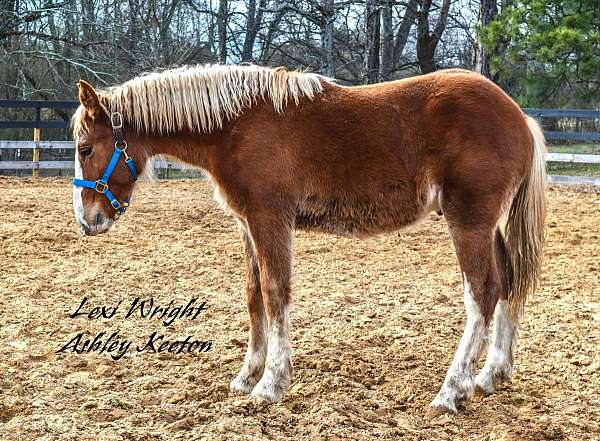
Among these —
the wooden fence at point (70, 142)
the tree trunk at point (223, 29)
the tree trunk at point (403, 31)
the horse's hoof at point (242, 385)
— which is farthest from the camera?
the tree trunk at point (403, 31)

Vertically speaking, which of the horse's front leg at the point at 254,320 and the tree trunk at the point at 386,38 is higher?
the tree trunk at the point at 386,38

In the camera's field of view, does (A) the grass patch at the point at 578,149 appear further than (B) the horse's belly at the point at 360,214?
Yes

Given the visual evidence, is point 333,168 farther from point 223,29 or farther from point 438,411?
point 223,29

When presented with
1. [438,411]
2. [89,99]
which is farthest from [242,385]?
[89,99]

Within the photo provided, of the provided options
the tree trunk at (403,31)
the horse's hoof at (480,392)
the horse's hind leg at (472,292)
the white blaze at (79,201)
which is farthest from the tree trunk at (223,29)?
the horse's hoof at (480,392)

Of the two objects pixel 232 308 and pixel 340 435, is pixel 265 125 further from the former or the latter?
pixel 232 308

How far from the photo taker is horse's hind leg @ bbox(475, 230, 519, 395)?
351 cm

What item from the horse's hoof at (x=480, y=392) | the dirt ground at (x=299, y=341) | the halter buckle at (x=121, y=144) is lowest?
the horse's hoof at (x=480, y=392)

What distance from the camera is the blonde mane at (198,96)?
3.49 metres

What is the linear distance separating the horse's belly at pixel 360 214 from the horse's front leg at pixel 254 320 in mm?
367

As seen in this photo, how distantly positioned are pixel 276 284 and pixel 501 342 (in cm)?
138

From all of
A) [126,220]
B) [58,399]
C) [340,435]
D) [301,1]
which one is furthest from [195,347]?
[301,1]

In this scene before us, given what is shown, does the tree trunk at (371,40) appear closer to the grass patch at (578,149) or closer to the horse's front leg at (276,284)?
the grass patch at (578,149)

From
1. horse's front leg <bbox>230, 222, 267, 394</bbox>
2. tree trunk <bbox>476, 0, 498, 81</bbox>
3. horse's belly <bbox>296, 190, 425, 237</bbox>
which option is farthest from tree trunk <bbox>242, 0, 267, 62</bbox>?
horse's belly <bbox>296, 190, 425, 237</bbox>
